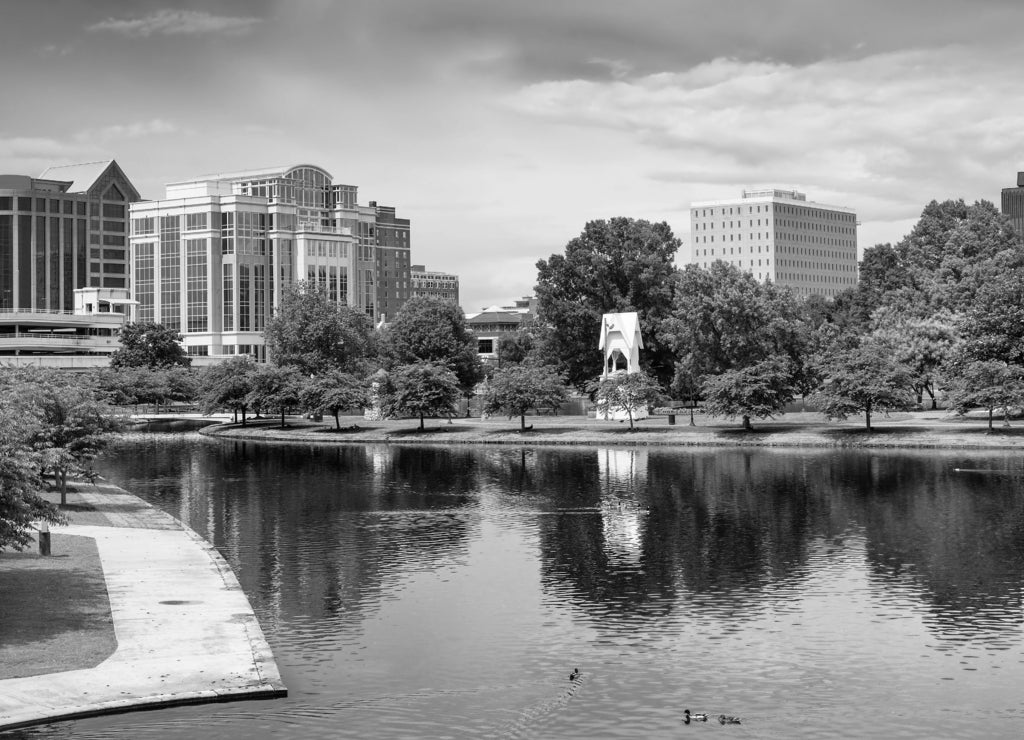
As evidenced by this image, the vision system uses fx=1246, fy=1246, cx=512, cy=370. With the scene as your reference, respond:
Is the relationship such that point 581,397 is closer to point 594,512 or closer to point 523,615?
point 594,512

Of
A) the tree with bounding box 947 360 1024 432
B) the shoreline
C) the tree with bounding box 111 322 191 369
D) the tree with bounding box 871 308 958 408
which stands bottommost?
the shoreline

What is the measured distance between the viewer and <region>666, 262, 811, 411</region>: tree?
115000mm

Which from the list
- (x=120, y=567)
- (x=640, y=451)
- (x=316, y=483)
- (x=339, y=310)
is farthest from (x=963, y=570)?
(x=339, y=310)

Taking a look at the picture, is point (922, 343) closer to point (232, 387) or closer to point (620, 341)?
point (620, 341)

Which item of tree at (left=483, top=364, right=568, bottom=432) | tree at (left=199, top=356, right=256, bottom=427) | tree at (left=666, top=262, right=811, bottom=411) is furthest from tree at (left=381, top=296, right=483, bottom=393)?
tree at (left=666, top=262, right=811, bottom=411)

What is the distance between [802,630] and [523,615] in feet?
26.0

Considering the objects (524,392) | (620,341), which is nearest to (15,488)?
(524,392)

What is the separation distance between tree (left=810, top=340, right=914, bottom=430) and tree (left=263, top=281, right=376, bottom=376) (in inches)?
2647

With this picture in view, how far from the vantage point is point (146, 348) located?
7451 inches

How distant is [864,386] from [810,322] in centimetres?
3710

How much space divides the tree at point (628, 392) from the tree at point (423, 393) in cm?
1497

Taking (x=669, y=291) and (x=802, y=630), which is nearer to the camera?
(x=802, y=630)

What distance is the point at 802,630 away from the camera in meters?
33.8

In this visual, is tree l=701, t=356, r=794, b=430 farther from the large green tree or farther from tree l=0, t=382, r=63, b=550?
tree l=0, t=382, r=63, b=550
